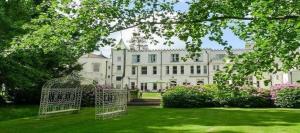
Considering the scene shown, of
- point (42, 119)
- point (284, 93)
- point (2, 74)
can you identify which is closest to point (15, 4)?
point (2, 74)

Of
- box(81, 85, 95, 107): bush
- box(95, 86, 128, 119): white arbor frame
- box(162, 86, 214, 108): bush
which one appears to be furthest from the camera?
box(81, 85, 95, 107): bush

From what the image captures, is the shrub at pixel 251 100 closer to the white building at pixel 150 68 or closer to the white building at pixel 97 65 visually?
the white building at pixel 150 68

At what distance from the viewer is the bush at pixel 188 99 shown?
30.0 metres

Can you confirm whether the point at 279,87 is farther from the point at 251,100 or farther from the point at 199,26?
the point at 199,26

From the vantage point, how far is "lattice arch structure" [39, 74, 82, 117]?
21.5 m

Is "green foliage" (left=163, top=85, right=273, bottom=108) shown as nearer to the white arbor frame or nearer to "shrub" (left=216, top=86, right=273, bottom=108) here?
"shrub" (left=216, top=86, right=273, bottom=108)

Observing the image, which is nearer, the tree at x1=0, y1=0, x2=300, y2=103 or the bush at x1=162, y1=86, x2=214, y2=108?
the tree at x1=0, y1=0, x2=300, y2=103

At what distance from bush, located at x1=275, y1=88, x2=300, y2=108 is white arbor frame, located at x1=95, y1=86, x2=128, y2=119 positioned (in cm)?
1225

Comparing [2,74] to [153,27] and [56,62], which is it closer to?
[56,62]

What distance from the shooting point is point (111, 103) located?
2123cm

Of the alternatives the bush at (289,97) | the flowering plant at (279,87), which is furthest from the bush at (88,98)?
the bush at (289,97)

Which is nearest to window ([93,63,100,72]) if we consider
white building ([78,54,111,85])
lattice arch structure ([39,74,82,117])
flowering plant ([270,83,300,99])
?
white building ([78,54,111,85])

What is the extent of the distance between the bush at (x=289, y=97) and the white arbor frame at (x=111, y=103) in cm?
1225

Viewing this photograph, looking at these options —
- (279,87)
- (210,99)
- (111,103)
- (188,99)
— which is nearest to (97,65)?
(188,99)
